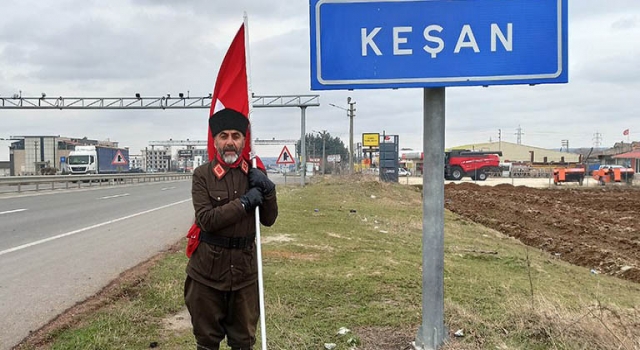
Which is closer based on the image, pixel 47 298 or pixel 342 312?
pixel 342 312

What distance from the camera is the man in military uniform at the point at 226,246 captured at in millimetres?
3227

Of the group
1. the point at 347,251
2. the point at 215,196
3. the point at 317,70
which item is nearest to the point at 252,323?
the point at 215,196

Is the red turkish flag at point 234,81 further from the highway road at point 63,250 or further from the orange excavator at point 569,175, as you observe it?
the orange excavator at point 569,175

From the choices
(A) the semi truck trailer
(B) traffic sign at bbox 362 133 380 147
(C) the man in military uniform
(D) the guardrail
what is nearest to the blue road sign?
(C) the man in military uniform

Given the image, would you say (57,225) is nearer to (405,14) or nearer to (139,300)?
(139,300)

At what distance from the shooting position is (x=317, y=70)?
3.51 meters

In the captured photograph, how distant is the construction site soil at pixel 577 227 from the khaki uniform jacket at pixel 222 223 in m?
8.56

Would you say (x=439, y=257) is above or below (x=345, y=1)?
below

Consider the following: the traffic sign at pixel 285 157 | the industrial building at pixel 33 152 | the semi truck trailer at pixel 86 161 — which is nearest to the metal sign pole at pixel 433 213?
the traffic sign at pixel 285 157

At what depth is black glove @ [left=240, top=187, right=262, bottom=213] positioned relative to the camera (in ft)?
10.5

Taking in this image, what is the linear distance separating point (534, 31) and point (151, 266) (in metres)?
5.86

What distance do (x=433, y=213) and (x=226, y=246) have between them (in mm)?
1363

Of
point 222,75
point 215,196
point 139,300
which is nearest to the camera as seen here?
point 215,196

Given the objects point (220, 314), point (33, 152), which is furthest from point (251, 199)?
point (33, 152)
